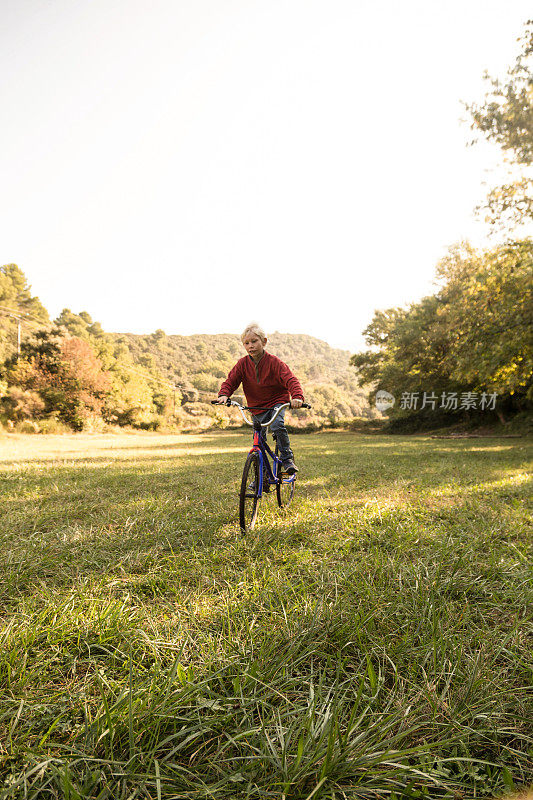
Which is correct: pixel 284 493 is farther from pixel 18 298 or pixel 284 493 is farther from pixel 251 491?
pixel 18 298

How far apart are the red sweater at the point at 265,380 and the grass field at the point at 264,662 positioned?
1450mm

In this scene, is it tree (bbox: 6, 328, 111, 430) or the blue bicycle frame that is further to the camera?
tree (bbox: 6, 328, 111, 430)

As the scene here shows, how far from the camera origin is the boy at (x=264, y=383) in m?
3.86

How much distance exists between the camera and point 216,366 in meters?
69.3

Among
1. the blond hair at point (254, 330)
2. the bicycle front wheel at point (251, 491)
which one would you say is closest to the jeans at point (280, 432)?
the bicycle front wheel at point (251, 491)

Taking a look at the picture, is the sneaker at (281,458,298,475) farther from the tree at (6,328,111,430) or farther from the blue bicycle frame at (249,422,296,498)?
the tree at (6,328,111,430)

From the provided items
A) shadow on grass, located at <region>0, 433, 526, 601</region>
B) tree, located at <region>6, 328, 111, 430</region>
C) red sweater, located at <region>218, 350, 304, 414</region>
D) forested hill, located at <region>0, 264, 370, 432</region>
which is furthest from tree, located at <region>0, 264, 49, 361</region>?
red sweater, located at <region>218, 350, 304, 414</region>

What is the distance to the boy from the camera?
386 cm

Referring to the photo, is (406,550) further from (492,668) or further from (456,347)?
(456,347)

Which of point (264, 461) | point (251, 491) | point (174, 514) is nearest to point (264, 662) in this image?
point (251, 491)

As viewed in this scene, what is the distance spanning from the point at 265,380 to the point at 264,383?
0.12 feet

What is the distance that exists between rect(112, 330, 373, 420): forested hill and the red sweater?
4629 centimetres

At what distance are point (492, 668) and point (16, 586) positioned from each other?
8.49 feet

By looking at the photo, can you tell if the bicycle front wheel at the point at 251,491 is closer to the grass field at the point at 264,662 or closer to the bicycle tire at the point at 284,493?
the grass field at the point at 264,662
